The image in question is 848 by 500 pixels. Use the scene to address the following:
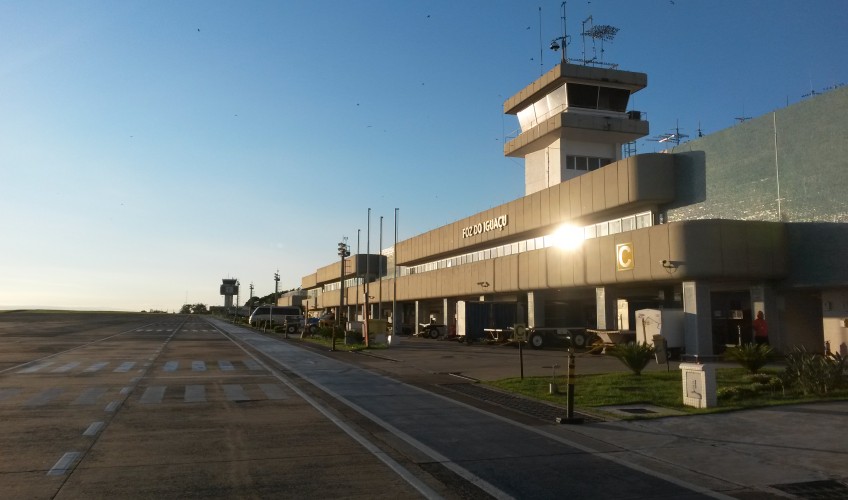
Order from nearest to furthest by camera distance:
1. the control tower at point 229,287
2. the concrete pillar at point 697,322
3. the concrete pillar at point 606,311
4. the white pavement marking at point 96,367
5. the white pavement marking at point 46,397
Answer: the white pavement marking at point 46,397, the white pavement marking at point 96,367, the concrete pillar at point 697,322, the concrete pillar at point 606,311, the control tower at point 229,287

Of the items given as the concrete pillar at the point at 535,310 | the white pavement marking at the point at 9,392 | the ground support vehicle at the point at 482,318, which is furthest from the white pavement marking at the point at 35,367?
the concrete pillar at the point at 535,310

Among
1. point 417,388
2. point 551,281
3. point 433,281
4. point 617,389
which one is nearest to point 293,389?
point 417,388

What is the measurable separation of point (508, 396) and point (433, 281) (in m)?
45.1

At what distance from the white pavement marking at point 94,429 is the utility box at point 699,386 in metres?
11.3

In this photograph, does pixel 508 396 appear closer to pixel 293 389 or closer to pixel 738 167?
pixel 293 389

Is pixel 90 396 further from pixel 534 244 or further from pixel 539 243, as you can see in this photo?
pixel 534 244

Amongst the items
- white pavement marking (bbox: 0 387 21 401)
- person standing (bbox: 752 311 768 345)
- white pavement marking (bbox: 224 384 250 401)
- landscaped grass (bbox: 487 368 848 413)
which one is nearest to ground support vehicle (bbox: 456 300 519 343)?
person standing (bbox: 752 311 768 345)

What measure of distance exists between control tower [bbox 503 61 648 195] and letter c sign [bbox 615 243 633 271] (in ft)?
49.0

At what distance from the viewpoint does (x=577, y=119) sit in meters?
46.3

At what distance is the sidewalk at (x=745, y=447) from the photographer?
748cm

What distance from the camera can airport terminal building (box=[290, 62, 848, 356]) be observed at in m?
26.8

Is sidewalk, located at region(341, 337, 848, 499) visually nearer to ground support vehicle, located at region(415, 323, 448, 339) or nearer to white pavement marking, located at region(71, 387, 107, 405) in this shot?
white pavement marking, located at region(71, 387, 107, 405)

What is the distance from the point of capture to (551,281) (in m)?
40.8

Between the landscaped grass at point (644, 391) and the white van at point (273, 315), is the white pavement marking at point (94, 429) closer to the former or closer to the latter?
the landscaped grass at point (644, 391)
